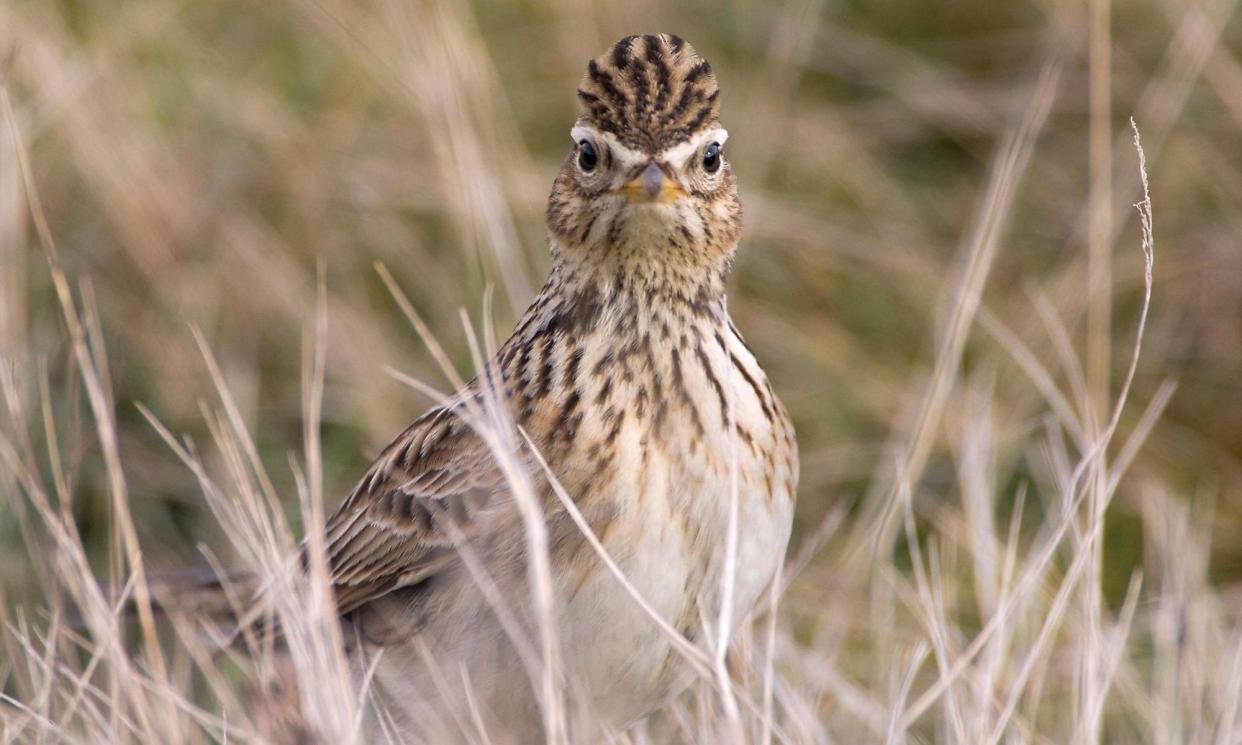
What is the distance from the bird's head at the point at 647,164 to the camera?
154 inches

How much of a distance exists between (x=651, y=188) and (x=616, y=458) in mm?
556

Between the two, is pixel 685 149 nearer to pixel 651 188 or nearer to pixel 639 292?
pixel 651 188

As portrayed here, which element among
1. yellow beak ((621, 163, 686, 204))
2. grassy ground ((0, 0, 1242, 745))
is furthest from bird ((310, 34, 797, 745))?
grassy ground ((0, 0, 1242, 745))

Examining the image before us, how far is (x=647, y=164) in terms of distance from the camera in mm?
3904

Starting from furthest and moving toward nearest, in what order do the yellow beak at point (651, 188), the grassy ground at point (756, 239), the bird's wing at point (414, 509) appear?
the grassy ground at point (756, 239), the bird's wing at point (414, 509), the yellow beak at point (651, 188)

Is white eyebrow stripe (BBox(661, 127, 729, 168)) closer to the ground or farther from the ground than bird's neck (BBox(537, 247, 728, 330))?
farther from the ground

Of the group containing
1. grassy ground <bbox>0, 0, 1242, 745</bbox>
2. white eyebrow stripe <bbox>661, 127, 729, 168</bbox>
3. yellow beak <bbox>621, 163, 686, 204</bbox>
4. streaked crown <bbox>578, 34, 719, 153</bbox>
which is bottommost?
grassy ground <bbox>0, 0, 1242, 745</bbox>

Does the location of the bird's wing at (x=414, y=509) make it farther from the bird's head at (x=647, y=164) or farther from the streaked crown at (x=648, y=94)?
the streaked crown at (x=648, y=94)

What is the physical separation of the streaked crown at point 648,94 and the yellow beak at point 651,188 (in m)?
0.07

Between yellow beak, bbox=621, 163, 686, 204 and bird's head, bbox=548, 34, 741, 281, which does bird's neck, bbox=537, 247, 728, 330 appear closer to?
bird's head, bbox=548, 34, 741, 281

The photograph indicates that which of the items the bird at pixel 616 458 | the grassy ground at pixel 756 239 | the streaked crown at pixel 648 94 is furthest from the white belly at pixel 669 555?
the grassy ground at pixel 756 239

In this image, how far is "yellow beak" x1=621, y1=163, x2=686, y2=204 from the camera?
12.6ft

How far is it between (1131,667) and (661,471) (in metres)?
1.95

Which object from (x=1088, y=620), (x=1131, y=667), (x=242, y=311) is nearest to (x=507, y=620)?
(x=1088, y=620)
